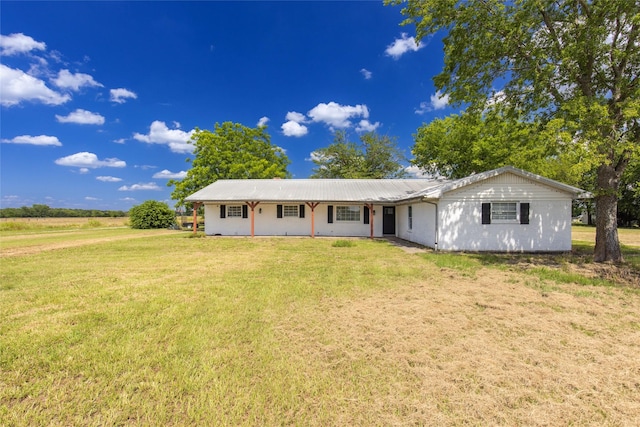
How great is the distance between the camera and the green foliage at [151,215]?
26.2 metres

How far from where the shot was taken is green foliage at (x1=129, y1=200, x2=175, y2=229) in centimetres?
2625

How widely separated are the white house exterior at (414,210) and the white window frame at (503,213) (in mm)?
33

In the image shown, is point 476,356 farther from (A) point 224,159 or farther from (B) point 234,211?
(A) point 224,159

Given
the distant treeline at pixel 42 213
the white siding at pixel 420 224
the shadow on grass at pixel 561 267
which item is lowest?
the shadow on grass at pixel 561 267

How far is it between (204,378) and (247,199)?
45.4ft

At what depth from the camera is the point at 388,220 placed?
17.5 meters

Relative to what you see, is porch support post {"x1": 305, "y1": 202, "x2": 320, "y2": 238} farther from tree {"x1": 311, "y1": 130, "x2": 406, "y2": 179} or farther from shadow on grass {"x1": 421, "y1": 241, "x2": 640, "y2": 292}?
tree {"x1": 311, "y1": 130, "x2": 406, "y2": 179}

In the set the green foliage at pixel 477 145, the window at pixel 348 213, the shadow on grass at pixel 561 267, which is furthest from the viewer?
the window at pixel 348 213

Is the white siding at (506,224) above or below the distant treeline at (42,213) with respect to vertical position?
below

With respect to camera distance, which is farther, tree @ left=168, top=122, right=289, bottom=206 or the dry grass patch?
tree @ left=168, top=122, right=289, bottom=206

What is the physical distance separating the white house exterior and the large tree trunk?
67.8 inches

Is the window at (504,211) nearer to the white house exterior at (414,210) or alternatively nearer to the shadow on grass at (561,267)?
the white house exterior at (414,210)

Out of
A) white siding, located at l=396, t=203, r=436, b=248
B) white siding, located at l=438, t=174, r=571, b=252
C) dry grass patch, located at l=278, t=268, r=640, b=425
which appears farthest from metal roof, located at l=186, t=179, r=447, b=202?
dry grass patch, located at l=278, t=268, r=640, b=425

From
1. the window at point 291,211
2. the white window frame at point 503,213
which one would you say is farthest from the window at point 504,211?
the window at point 291,211
